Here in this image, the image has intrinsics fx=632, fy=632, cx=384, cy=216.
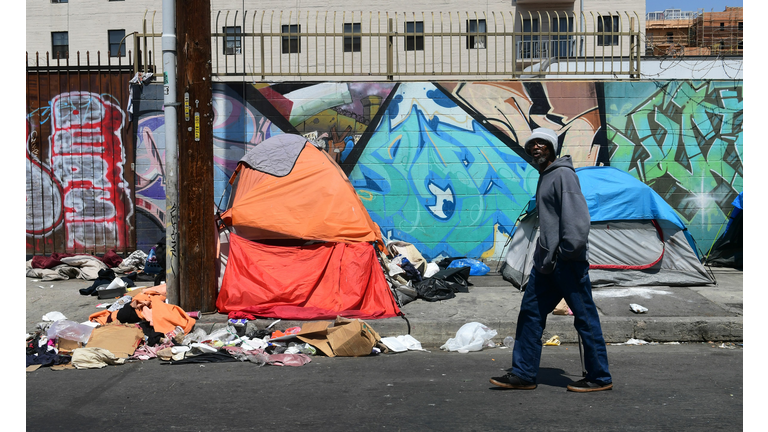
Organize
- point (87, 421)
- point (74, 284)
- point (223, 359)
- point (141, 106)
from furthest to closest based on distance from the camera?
point (141, 106), point (74, 284), point (223, 359), point (87, 421)

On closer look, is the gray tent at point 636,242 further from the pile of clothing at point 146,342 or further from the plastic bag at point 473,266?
the pile of clothing at point 146,342

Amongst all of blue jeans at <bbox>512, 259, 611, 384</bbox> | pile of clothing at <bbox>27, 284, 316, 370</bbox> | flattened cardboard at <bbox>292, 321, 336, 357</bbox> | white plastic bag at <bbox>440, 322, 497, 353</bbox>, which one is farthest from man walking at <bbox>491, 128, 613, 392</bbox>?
pile of clothing at <bbox>27, 284, 316, 370</bbox>

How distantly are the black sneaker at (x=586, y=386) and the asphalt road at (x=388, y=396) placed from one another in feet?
0.15

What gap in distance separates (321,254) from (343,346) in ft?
5.08

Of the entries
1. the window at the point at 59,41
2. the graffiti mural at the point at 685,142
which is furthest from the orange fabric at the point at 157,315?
the window at the point at 59,41

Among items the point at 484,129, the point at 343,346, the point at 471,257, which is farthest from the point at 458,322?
the point at 484,129

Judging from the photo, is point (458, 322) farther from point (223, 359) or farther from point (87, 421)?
point (87, 421)

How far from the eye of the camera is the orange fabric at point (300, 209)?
704cm

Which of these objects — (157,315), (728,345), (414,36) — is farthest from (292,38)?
(728,345)

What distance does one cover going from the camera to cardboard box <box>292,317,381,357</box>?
18.5ft

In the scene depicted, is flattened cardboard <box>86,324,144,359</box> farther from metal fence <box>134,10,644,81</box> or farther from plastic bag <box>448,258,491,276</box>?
plastic bag <box>448,258,491,276</box>

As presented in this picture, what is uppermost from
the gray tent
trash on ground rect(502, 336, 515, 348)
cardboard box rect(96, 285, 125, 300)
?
the gray tent

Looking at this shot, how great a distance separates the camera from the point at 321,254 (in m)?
6.95

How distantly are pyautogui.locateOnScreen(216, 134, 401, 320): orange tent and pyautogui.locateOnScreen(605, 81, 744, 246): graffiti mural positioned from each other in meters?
4.31
